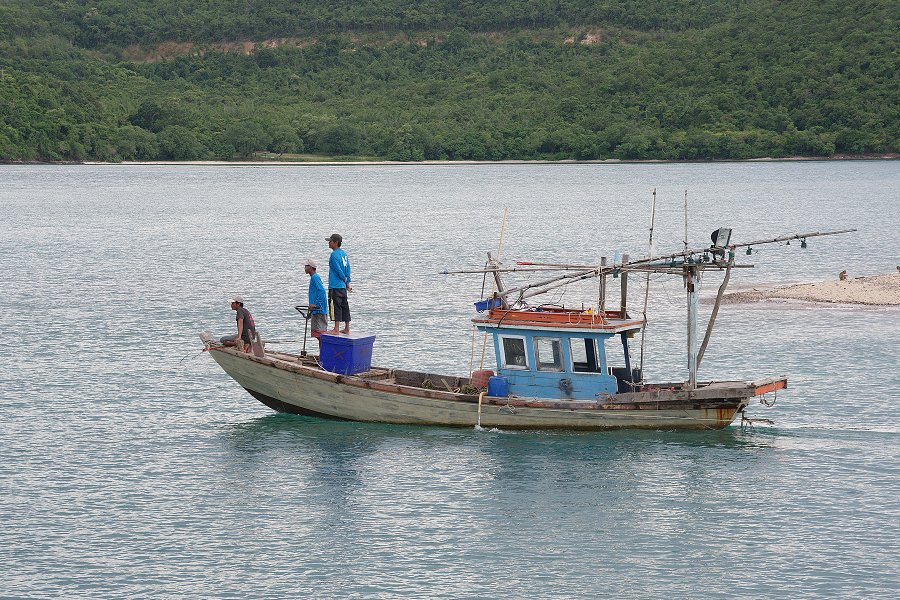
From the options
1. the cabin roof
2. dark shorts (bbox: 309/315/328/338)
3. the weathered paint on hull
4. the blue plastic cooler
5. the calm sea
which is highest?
the cabin roof

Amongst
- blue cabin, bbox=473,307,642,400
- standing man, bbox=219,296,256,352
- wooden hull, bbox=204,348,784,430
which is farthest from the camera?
standing man, bbox=219,296,256,352

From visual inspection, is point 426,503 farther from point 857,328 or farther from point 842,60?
point 842,60

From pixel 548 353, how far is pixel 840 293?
26.4 metres

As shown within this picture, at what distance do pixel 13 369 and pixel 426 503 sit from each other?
18126 millimetres

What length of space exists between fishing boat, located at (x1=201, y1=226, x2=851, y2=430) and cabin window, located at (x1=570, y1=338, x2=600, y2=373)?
0.8 inches

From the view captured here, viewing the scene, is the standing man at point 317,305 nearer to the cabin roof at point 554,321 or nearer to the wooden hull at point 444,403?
the wooden hull at point 444,403

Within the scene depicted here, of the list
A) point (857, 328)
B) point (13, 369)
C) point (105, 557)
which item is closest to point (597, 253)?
point (857, 328)

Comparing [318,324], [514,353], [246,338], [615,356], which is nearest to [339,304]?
[318,324]

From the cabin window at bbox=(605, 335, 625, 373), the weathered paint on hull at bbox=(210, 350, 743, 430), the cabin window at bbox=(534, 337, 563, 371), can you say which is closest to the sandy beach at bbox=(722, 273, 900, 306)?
the cabin window at bbox=(605, 335, 625, 373)

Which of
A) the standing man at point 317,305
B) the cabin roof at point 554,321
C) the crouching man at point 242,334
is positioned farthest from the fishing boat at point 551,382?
the standing man at point 317,305

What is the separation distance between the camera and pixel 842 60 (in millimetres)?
192375

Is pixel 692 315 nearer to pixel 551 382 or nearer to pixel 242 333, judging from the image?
pixel 551 382

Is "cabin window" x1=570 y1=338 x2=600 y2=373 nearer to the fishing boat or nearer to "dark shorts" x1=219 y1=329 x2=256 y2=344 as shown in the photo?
the fishing boat

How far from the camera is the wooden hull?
28.1m
